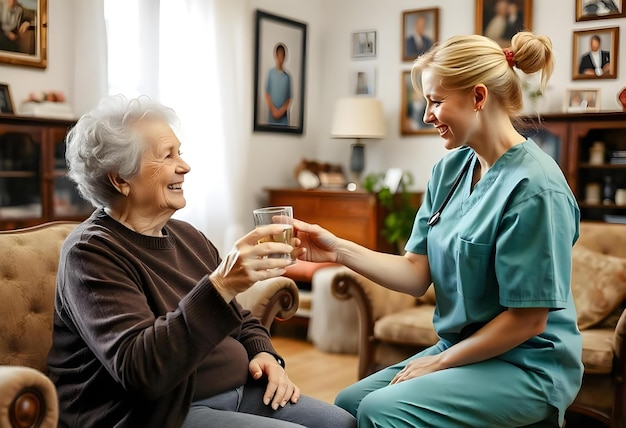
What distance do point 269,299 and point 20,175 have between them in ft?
5.87

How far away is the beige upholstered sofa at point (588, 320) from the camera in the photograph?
8.63ft

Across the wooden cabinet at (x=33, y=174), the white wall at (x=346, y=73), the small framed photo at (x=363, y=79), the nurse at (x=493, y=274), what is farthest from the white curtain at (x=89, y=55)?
the nurse at (x=493, y=274)

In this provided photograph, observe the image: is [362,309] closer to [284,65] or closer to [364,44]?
[284,65]

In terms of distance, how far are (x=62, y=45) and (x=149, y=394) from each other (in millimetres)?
3023

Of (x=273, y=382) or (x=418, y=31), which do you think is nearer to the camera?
(x=273, y=382)

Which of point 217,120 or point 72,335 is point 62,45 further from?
point 72,335

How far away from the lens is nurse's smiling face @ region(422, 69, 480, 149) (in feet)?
5.45

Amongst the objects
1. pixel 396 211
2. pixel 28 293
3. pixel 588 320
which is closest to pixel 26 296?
pixel 28 293

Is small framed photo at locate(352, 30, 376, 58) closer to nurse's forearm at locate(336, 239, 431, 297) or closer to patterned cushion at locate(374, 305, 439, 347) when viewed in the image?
patterned cushion at locate(374, 305, 439, 347)

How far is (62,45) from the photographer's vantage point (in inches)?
152

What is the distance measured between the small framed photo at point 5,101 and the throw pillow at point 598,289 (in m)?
2.83

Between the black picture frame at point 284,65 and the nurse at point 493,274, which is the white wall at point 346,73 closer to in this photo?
the black picture frame at point 284,65

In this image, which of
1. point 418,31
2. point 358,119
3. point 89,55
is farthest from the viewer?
point 418,31

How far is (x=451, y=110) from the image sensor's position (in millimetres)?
1665
